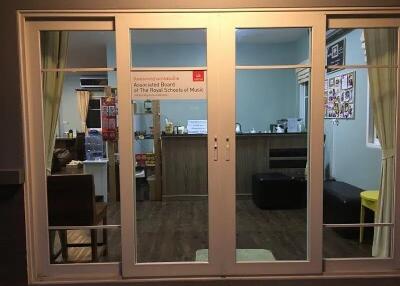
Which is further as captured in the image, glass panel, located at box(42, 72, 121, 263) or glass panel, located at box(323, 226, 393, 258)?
glass panel, located at box(323, 226, 393, 258)

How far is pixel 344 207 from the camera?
11.8 ft

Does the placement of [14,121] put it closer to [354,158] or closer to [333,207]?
[333,207]

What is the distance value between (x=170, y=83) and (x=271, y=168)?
3.44 metres

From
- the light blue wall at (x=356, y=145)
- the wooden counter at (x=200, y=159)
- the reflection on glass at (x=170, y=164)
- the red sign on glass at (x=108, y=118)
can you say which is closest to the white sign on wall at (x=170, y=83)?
the reflection on glass at (x=170, y=164)

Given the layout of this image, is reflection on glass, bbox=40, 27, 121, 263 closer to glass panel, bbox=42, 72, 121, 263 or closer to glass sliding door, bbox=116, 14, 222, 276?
glass panel, bbox=42, 72, 121, 263

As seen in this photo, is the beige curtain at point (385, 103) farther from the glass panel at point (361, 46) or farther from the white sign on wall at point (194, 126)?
the white sign on wall at point (194, 126)

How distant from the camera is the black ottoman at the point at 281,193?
5.02 meters

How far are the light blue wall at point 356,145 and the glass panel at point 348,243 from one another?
71 cm

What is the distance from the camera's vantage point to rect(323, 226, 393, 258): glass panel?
3.29 metres

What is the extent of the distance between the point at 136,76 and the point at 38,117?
0.78 metres

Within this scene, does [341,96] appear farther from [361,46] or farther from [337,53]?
[361,46]

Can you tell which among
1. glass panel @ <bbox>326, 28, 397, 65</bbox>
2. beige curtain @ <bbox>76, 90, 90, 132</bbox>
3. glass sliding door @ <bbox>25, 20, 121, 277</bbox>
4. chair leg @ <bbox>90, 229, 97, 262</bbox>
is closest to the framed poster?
glass panel @ <bbox>326, 28, 397, 65</bbox>

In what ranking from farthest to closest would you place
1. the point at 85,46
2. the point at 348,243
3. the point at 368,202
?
the point at 85,46
the point at 348,243
the point at 368,202

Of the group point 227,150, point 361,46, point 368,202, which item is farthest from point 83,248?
point 361,46
